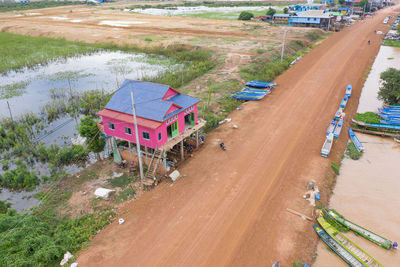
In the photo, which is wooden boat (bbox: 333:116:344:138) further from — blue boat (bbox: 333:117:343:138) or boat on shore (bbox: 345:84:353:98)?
boat on shore (bbox: 345:84:353:98)

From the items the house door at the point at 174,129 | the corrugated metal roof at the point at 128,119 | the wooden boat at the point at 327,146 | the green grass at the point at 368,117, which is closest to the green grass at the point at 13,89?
the corrugated metal roof at the point at 128,119

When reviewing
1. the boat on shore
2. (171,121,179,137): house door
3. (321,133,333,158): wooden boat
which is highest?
(171,121,179,137): house door

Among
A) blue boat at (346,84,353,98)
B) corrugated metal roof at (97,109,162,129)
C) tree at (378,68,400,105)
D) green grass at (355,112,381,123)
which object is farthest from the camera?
blue boat at (346,84,353,98)

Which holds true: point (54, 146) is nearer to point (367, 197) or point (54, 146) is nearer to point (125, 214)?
point (125, 214)

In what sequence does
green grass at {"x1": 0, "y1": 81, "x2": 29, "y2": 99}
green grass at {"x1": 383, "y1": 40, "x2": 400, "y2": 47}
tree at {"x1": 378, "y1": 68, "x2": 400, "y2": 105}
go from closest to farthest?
tree at {"x1": 378, "y1": 68, "x2": 400, "y2": 105}, green grass at {"x1": 0, "y1": 81, "x2": 29, "y2": 99}, green grass at {"x1": 383, "y1": 40, "x2": 400, "y2": 47}

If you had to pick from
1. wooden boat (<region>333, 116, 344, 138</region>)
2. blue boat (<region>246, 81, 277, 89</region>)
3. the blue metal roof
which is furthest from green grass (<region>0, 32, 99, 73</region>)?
wooden boat (<region>333, 116, 344, 138</region>)

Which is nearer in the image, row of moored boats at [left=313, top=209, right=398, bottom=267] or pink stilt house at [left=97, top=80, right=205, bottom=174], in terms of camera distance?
row of moored boats at [left=313, top=209, right=398, bottom=267]

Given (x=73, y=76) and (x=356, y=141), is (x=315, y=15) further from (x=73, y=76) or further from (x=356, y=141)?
(x=73, y=76)

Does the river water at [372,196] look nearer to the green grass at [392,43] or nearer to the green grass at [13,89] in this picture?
the green grass at [13,89]
